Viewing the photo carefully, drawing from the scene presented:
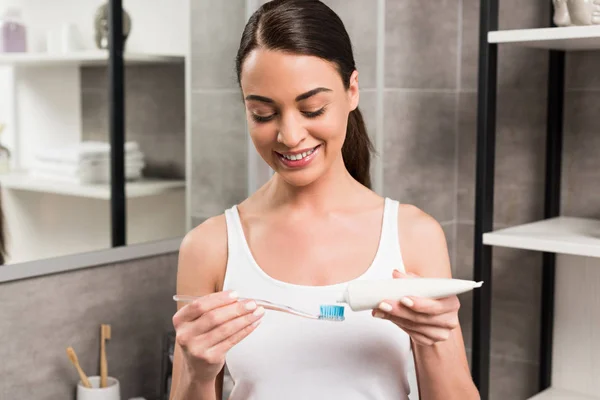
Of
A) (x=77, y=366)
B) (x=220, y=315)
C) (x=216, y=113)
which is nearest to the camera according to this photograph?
(x=220, y=315)

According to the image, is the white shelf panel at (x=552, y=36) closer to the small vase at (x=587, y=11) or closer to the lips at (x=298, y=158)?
the small vase at (x=587, y=11)

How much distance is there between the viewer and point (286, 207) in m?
1.23

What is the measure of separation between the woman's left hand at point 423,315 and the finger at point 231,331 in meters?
0.15

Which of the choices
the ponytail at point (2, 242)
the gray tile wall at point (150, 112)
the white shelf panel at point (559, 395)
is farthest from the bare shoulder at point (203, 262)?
the white shelf panel at point (559, 395)

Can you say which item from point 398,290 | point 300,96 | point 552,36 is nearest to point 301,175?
point 300,96

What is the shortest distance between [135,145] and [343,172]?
0.84 metres

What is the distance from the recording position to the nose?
1038 mm

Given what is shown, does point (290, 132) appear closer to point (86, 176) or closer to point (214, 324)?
point (214, 324)

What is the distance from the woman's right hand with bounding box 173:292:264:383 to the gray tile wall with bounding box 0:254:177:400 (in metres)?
0.78

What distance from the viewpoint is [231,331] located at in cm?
98

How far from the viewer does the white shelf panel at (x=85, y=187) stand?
5.46 ft

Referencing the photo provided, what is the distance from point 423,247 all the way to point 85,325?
93 centimetres

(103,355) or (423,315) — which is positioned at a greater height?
(423,315)

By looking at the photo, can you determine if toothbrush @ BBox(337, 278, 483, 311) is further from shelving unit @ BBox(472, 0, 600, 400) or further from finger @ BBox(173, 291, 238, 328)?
shelving unit @ BBox(472, 0, 600, 400)
